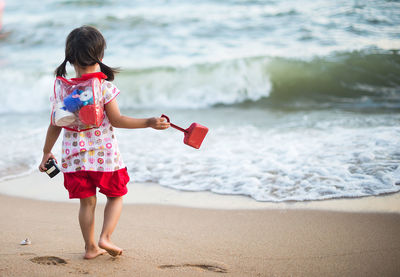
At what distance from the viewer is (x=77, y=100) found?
209 centimetres

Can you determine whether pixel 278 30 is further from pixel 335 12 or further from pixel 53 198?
pixel 53 198

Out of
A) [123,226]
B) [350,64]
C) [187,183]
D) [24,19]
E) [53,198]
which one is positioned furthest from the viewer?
[24,19]

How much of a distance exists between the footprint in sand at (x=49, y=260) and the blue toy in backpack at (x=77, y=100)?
2.60ft

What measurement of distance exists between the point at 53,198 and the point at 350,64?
621cm

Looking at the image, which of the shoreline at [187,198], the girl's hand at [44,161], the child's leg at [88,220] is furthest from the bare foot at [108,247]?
the shoreline at [187,198]

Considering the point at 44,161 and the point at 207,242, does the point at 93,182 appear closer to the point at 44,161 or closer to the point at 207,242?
the point at 44,161

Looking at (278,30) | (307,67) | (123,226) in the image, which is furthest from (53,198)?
(278,30)

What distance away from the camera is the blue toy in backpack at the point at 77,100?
208 cm

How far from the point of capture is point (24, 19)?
1265 centimetres

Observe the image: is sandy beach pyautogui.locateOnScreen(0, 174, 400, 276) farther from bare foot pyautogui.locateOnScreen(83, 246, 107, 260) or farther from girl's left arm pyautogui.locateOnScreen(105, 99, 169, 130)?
girl's left arm pyautogui.locateOnScreen(105, 99, 169, 130)

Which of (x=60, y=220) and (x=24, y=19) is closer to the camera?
(x=60, y=220)

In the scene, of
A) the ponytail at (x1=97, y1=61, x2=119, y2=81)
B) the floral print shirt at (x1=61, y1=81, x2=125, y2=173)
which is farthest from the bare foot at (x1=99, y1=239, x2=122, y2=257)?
the ponytail at (x1=97, y1=61, x2=119, y2=81)

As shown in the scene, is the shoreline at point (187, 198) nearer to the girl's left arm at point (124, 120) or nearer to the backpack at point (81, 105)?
the girl's left arm at point (124, 120)

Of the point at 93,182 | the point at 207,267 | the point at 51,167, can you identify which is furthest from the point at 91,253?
the point at 207,267
